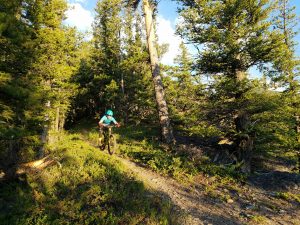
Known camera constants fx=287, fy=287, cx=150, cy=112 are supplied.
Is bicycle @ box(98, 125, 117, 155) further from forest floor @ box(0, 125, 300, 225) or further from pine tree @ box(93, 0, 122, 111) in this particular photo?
pine tree @ box(93, 0, 122, 111)

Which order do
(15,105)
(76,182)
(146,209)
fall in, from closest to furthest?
(146,209)
(76,182)
(15,105)

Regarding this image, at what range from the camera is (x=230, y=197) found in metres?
10.5

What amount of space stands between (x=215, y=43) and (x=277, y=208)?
24.1 feet

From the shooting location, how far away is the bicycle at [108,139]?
15172 mm

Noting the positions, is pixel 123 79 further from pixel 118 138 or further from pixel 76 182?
pixel 76 182

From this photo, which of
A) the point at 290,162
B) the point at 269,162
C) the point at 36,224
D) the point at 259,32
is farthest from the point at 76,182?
the point at 290,162

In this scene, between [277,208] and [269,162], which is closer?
[277,208]

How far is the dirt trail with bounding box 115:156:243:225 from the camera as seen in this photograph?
871cm

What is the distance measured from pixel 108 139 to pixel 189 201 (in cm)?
674

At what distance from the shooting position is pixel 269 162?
18.0m

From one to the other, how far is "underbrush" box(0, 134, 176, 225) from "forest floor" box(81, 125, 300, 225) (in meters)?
0.76

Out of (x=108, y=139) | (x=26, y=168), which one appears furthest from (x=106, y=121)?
(x=26, y=168)

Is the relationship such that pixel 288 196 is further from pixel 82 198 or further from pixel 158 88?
pixel 158 88

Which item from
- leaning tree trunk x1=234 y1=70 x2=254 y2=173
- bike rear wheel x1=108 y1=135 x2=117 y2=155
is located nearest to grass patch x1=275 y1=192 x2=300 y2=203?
leaning tree trunk x1=234 y1=70 x2=254 y2=173
